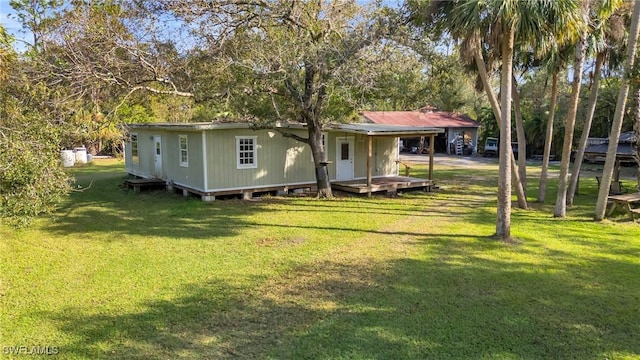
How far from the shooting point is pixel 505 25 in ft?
28.1

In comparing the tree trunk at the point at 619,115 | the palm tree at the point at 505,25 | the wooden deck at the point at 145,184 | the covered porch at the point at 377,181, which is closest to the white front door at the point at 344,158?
the covered porch at the point at 377,181

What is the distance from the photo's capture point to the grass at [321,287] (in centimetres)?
499

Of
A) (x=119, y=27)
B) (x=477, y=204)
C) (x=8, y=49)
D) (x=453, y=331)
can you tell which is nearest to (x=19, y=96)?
(x=8, y=49)

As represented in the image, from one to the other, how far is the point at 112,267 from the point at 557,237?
8.83m

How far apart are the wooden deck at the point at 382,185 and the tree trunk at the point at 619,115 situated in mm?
6082

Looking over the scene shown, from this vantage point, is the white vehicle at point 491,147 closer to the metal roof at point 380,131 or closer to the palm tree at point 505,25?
the metal roof at point 380,131

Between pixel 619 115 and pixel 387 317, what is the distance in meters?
8.42

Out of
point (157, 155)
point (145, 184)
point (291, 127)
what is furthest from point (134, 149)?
point (291, 127)

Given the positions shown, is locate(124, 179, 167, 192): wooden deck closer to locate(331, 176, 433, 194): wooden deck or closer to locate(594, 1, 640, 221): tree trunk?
locate(331, 176, 433, 194): wooden deck


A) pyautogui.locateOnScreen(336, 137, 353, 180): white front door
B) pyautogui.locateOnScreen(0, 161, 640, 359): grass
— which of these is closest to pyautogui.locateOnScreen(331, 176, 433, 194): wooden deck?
pyautogui.locateOnScreen(336, 137, 353, 180): white front door

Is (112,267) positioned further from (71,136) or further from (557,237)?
(557,237)

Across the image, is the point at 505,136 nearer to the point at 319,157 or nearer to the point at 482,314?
the point at 482,314

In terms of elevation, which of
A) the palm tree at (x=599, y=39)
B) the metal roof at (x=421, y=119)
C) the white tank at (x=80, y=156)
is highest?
the palm tree at (x=599, y=39)

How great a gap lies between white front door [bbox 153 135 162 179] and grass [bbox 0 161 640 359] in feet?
19.0
